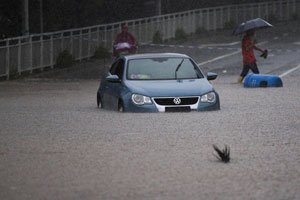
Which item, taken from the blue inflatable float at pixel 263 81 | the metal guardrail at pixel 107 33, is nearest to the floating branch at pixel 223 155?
the blue inflatable float at pixel 263 81

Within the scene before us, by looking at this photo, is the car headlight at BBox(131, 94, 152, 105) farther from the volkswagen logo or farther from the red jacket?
the red jacket

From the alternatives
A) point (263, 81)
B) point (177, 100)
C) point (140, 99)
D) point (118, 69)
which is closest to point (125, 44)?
point (263, 81)

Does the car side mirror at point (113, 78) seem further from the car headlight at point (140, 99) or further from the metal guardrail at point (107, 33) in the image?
the metal guardrail at point (107, 33)

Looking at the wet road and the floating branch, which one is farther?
the floating branch

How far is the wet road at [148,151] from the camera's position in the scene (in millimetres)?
8906

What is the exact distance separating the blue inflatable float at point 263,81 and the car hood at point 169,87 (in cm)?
822

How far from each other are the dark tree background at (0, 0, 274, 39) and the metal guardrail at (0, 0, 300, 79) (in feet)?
3.07

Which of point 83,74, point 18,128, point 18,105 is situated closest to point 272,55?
point 83,74

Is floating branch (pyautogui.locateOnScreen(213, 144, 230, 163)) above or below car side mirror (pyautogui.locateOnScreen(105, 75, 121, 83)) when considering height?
above

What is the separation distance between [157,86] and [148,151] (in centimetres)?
606

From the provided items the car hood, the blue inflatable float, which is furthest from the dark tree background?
the car hood

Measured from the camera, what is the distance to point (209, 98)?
17.7 m

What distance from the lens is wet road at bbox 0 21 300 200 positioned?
8.91 metres

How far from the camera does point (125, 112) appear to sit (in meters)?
17.8
